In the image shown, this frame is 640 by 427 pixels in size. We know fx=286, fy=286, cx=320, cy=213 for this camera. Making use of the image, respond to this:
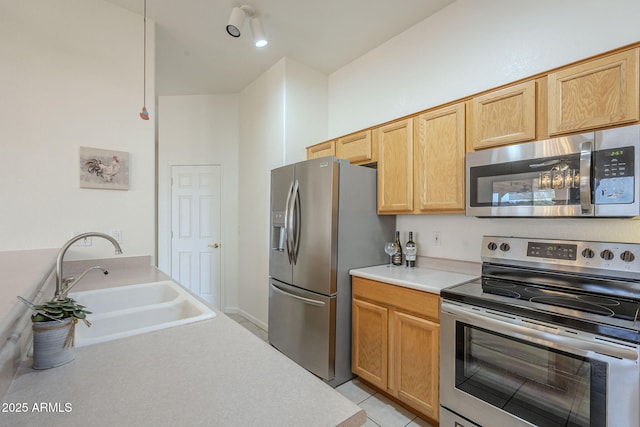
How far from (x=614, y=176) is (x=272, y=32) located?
8.77 feet

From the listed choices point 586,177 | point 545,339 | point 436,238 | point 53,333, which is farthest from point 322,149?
point 53,333

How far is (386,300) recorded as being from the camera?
2.02m

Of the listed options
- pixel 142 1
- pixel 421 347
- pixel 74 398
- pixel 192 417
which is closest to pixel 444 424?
pixel 421 347

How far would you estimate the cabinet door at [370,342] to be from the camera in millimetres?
2037

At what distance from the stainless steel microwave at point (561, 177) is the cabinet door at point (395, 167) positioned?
47cm

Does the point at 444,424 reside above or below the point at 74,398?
below

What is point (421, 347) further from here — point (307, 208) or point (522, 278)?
point (307, 208)

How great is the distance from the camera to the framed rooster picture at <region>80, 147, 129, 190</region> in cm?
211

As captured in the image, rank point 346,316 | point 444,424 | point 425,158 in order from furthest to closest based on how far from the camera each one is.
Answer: point 346,316
point 425,158
point 444,424

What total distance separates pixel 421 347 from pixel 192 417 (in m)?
1.58

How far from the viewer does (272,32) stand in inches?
103

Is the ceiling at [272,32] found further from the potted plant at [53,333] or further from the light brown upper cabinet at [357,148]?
the potted plant at [53,333]

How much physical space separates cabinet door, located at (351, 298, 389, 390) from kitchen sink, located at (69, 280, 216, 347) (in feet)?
4.22

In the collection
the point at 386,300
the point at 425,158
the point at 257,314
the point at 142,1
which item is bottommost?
the point at 257,314
